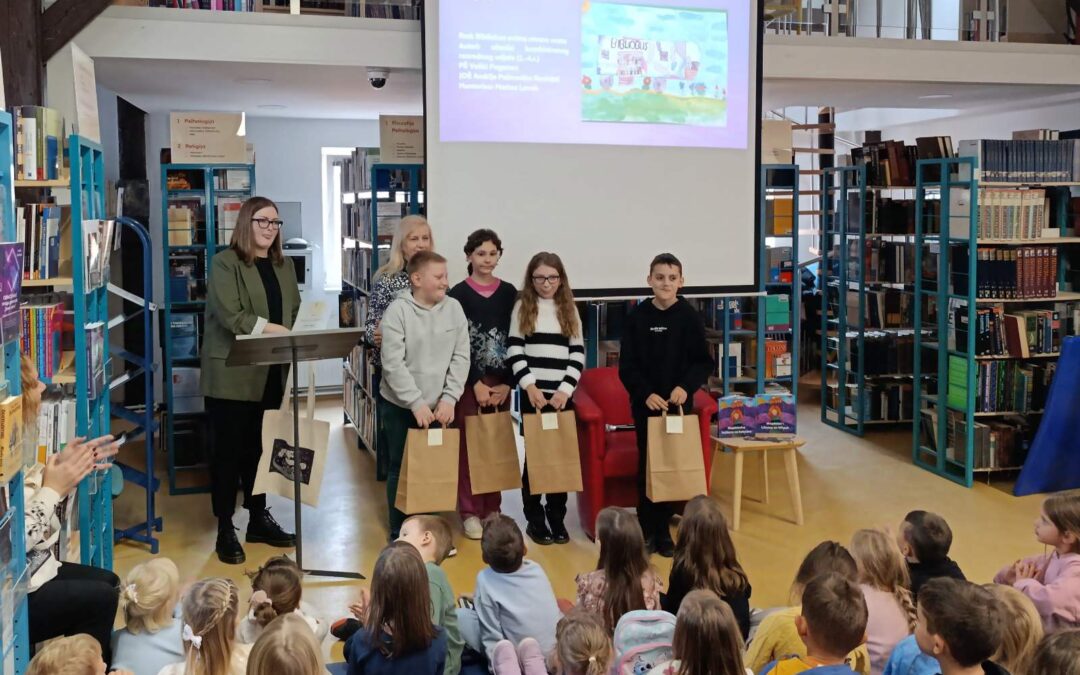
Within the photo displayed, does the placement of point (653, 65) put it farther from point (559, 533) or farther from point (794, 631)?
point (794, 631)

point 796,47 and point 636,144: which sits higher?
point 796,47

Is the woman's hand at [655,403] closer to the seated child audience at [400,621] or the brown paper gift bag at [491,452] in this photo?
the brown paper gift bag at [491,452]

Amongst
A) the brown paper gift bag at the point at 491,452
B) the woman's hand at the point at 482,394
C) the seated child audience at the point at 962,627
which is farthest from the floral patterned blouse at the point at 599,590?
the woman's hand at the point at 482,394

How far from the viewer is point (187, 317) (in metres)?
6.27

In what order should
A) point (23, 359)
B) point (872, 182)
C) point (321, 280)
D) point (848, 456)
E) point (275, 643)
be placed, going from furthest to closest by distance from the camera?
point (321, 280)
point (872, 182)
point (848, 456)
point (23, 359)
point (275, 643)

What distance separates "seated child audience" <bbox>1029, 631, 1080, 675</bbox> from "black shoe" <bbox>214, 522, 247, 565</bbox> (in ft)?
11.7

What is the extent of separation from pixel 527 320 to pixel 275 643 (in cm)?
291

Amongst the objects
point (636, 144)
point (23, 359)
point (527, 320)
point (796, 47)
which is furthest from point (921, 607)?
point (796, 47)

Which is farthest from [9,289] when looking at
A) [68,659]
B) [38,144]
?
[38,144]

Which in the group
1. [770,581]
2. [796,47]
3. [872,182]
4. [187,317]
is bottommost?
[770,581]

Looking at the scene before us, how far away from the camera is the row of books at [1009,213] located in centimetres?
631

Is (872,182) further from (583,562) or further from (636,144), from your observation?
(583,562)

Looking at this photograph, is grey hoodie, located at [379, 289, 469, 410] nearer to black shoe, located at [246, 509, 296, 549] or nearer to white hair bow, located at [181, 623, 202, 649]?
black shoe, located at [246, 509, 296, 549]

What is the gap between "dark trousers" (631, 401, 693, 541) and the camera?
519cm
